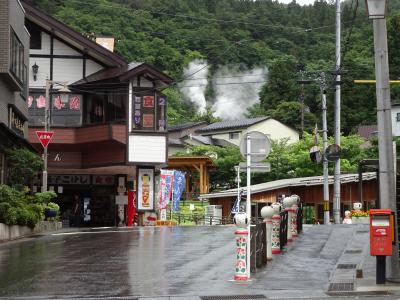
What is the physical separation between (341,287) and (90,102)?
32.6m

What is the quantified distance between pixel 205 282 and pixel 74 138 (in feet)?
100.0

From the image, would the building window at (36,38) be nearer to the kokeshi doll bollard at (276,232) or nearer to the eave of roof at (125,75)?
the eave of roof at (125,75)

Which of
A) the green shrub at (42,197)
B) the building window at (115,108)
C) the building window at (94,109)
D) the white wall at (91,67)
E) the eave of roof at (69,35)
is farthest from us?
the white wall at (91,67)

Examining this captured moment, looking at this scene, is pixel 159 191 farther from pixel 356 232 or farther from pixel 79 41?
pixel 356 232

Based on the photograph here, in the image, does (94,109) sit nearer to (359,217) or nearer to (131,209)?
(131,209)

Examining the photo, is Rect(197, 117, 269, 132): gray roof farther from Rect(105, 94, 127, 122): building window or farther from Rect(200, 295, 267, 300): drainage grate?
Rect(200, 295, 267, 300): drainage grate

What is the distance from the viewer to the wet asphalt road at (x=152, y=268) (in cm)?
1265

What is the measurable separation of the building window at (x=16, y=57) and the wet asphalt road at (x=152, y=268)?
8.43 meters

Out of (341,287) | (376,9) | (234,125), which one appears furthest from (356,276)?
(234,125)

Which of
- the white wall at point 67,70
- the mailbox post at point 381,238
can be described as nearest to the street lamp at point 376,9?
the mailbox post at point 381,238

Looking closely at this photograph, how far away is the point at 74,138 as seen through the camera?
1690 inches

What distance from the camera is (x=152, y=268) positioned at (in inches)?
608

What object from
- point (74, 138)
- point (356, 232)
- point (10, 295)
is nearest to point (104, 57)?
point (74, 138)

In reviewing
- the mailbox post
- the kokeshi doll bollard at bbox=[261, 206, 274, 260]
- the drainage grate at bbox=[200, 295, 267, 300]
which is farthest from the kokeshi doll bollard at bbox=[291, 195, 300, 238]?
the drainage grate at bbox=[200, 295, 267, 300]
